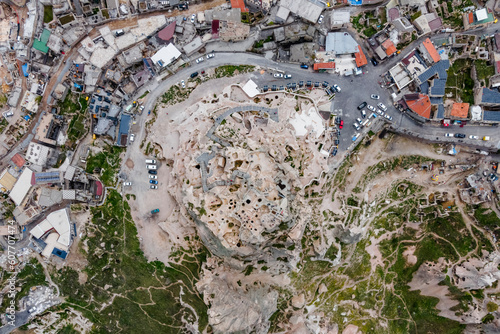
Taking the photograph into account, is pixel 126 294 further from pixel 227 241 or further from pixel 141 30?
pixel 141 30

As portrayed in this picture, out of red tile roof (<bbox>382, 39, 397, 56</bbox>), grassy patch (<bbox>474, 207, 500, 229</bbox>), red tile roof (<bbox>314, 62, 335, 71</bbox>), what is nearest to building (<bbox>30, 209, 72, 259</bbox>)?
red tile roof (<bbox>314, 62, 335, 71</bbox>)

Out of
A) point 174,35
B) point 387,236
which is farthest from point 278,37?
point 387,236

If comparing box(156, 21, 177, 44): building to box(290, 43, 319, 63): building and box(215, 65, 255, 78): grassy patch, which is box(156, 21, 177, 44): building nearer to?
box(215, 65, 255, 78): grassy patch

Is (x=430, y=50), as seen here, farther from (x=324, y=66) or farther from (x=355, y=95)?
(x=324, y=66)

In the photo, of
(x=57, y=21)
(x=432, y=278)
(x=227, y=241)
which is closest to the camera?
(x=227, y=241)

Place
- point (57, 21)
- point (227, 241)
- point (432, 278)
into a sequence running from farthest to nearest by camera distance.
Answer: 1. point (57, 21)
2. point (432, 278)
3. point (227, 241)

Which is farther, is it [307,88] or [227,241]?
[307,88]

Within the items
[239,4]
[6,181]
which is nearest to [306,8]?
[239,4]

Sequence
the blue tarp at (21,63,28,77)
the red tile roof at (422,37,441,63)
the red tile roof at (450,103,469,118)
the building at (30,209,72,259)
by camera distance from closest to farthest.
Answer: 1. the red tile roof at (422,37,441,63)
2. the red tile roof at (450,103,469,118)
3. the building at (30,209,72,259)
4. the blue tarp at (21,63,28,77)
